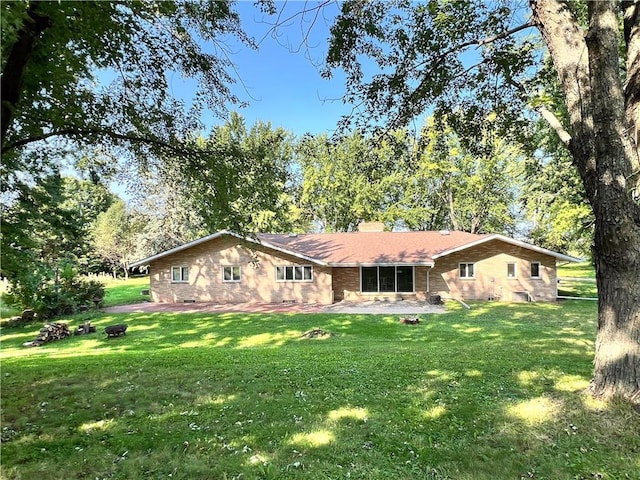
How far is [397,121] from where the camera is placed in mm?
7355

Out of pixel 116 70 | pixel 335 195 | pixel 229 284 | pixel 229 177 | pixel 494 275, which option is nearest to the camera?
pixel 116 70

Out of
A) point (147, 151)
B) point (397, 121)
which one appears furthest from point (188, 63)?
point (397, 121)

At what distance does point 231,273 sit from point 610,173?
64.8 feet

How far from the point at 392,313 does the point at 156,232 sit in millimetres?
23587

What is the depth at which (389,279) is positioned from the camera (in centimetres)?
2156

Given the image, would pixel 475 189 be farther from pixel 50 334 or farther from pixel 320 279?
pixel 50 334

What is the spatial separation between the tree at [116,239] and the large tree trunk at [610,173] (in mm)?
38136

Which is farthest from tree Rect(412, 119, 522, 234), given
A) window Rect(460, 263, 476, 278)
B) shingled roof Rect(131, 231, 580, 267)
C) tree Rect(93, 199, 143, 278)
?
tree Rect(93, 199, 143, 278)

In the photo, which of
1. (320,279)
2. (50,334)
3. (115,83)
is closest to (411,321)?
(320,279)

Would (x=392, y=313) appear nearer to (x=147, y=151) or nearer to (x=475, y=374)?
(x=475, y=374)

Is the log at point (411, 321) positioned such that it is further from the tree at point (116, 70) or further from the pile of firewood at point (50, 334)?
the pile of firewood at point (50, 334)

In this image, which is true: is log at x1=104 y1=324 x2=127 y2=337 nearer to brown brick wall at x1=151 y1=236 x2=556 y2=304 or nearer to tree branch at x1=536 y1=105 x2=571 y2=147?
brown brick wall at x1=151 y1=236 x2=556 y2=304

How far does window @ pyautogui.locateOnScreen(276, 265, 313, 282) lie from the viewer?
21.2 m

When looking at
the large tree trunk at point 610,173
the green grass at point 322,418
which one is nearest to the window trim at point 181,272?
the green grass at point 322,418
